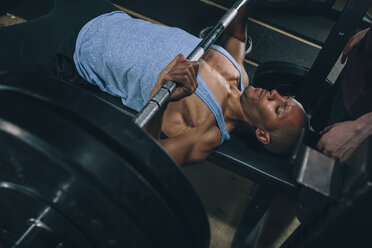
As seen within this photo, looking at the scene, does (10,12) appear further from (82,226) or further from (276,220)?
(276,220)

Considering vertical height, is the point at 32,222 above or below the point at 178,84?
below

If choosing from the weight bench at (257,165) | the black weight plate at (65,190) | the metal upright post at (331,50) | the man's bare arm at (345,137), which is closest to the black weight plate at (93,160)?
the black weight plate at (65,190)

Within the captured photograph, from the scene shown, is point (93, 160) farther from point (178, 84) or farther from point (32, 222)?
point (178, 84)

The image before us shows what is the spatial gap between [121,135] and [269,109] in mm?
785

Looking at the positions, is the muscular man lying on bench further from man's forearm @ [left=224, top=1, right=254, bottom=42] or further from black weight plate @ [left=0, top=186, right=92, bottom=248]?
black weight plate @ [left=0, top=186, right=92, bottom=248]

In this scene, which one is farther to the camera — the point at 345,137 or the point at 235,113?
the point at 235,113

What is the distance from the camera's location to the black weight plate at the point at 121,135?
0.49 metres

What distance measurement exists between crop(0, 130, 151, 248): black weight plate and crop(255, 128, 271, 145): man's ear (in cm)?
77

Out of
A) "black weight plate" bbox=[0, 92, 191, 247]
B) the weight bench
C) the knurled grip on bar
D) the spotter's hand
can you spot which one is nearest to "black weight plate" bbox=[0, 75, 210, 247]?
"black weight plate" bbox=[0, 92, 191, 247]

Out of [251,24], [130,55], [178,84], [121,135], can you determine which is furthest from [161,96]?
[251,24]

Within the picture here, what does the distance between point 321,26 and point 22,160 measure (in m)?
2.20

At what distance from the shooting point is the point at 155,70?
1.19m

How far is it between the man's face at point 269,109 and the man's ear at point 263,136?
0.02 metres

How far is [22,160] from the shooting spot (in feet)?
1.63
